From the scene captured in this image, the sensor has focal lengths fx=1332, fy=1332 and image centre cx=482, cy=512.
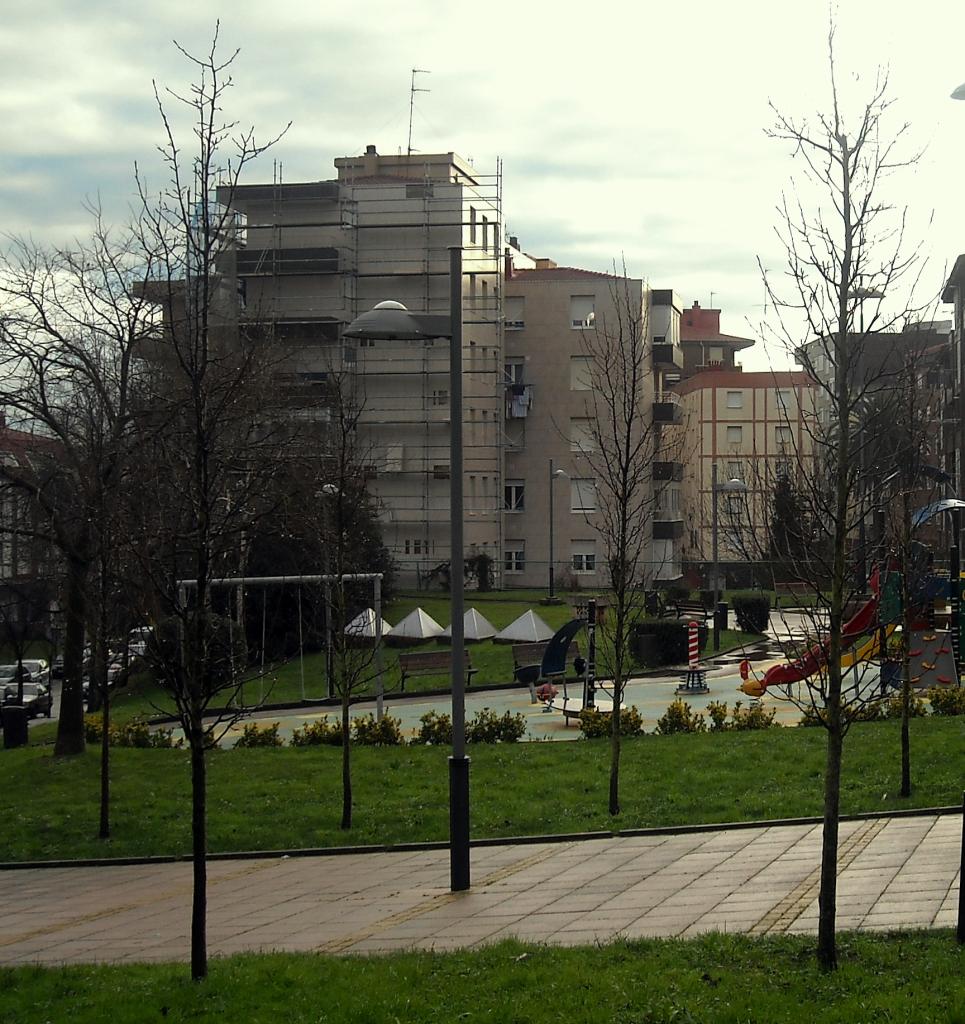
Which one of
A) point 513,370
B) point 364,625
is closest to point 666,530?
point 513,370

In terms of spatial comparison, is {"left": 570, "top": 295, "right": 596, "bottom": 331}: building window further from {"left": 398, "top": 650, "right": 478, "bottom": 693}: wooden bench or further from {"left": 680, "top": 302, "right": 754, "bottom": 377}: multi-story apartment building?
{"left": 398, "top": 650, "right": 478, "bottom": 693}: wooden bench

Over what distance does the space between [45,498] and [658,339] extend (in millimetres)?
51786

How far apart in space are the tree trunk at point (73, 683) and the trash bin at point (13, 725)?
397 centimetres

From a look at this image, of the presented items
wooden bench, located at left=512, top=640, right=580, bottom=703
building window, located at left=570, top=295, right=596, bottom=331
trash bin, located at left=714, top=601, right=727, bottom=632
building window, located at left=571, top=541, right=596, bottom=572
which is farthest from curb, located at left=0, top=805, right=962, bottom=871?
building window, located at left=570, top=295, right=596, bottom=331

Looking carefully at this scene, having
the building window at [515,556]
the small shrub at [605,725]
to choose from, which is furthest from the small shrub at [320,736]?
the building window at [515,556]

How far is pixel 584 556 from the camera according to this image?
6184 centimetres

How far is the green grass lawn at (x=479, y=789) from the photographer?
1495 centimetres

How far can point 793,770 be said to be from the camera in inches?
652

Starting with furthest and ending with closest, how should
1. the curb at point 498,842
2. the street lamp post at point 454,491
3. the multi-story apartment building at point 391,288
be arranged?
the multi-story apartment building at point 391,288 < the curb at point 498,842 < the street lamp post at point 454,491

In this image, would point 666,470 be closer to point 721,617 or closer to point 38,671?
point 721,617

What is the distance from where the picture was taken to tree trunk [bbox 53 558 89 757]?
21.2 m

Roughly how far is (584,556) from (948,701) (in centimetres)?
4068

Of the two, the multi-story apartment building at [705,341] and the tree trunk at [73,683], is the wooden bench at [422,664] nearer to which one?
the tree trunk at [73,683]

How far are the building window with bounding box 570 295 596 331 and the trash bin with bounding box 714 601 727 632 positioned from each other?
85.1 ft
